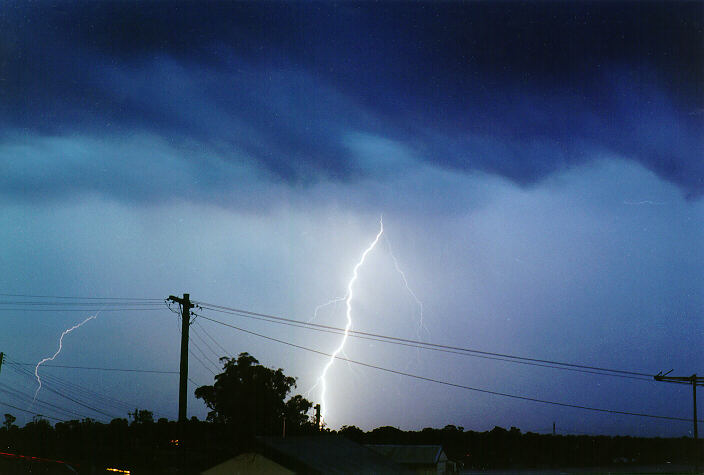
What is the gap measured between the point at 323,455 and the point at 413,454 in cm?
2609

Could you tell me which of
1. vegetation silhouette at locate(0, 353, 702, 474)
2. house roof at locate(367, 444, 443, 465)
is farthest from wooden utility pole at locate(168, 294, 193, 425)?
house roof at locate(367, 444, 443, 465)

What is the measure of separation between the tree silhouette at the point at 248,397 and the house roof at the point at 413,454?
36.6 feet

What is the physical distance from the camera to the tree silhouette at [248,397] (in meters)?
61.5

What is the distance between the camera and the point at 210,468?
Answer: 3003 cm

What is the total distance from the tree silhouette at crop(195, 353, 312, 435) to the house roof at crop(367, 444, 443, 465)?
11.2 m

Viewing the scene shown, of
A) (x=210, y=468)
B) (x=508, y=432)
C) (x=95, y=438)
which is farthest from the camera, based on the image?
(x=508, y=432)

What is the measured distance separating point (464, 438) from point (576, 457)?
2055cm

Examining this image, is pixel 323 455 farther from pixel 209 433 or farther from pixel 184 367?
pixel 209 433

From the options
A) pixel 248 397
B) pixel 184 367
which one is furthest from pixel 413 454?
pixel 184 367

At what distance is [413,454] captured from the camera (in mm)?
56156

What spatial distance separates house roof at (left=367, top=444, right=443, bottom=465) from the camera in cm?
5497

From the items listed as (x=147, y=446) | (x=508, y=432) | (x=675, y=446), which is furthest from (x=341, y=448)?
(x=675, y=446)

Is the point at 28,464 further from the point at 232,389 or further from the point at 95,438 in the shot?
the point at 95,438

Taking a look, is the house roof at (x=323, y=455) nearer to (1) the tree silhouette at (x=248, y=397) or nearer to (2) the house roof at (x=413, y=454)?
(2) the house roof at (x=413, y=454)
